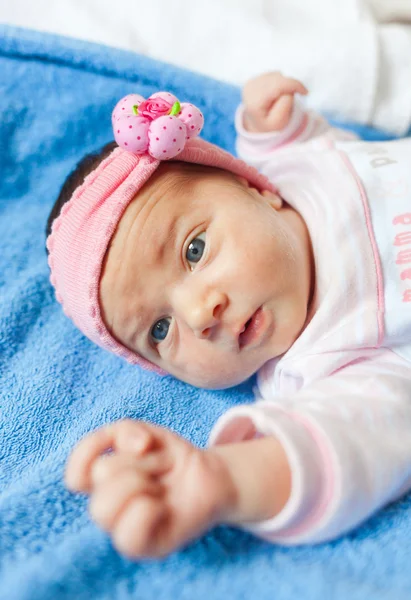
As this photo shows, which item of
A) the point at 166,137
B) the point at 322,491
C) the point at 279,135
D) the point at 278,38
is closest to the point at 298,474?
the point at 322,491

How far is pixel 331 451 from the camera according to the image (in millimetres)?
772

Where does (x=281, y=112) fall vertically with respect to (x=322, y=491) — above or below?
above

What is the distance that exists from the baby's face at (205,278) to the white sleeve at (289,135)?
0.36m

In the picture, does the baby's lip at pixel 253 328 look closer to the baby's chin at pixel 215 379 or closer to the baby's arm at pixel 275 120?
the baby's chin at pixel 215 379

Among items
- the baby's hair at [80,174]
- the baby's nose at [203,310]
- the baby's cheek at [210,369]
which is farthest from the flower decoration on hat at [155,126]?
the baby's cheek at [210,369]

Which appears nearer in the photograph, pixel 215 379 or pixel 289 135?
pixel 215 379

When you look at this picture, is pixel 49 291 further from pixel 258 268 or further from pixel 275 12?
pixel 275 12

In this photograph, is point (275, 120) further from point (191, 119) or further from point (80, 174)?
point (80, 174)

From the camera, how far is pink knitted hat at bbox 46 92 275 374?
1.06m

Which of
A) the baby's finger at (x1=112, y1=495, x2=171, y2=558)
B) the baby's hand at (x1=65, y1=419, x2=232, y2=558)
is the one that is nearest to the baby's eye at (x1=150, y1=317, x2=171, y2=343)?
the baby's hand at (x1=65, y1=419, x2=232, y2=558)

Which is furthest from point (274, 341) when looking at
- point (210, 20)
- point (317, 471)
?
point (210, 20)

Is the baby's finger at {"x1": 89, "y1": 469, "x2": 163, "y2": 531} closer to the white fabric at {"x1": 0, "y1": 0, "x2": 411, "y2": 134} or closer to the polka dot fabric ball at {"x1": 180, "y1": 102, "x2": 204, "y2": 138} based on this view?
the polka dot fabric ball at {"x1": 180, "y1": 102, "x2": 204, "y2": 138}

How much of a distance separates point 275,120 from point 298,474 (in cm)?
94

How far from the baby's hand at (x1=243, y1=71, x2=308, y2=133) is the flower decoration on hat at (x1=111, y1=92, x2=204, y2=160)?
370 mm
